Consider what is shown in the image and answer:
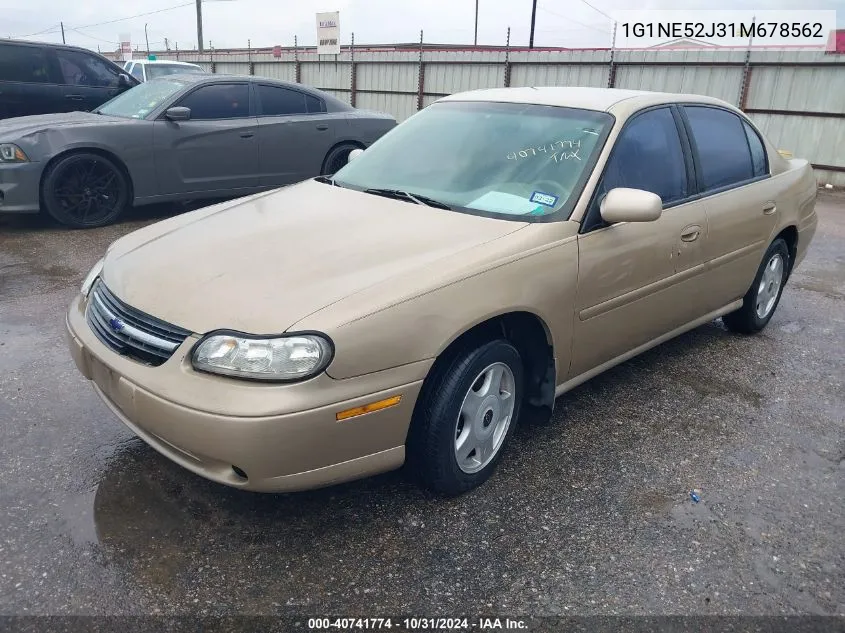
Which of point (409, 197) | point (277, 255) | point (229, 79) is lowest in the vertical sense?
point (277, 255)

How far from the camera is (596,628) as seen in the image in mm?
2158

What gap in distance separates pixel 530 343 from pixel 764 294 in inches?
98.4

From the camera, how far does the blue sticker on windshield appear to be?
3052 mm

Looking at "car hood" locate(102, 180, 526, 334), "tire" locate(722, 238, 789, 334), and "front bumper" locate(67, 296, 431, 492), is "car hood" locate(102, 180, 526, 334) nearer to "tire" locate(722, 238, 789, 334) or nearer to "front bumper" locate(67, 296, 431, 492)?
"front bumper" locate(67, 296, 431, 492)

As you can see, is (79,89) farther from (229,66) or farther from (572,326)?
(229,66)

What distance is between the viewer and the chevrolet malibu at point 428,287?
7.37ft

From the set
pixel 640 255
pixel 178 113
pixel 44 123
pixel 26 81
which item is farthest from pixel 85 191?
pixel 640 255

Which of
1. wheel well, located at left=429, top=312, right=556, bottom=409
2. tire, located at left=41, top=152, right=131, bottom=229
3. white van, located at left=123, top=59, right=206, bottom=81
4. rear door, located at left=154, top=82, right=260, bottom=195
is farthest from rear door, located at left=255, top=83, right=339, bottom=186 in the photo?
white van, located at left=123, top=59, right=206, bottom=81

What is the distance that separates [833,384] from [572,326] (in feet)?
6.53

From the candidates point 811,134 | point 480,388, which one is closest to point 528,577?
point 480,388

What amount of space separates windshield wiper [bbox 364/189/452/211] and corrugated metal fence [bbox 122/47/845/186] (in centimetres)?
1080

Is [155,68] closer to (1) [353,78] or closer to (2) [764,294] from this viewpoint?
(1) [353,78]

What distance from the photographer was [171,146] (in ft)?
23.4

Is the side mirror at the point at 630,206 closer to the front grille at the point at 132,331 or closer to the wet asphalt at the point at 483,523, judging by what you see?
the wet asphalt at the point at 483,523
